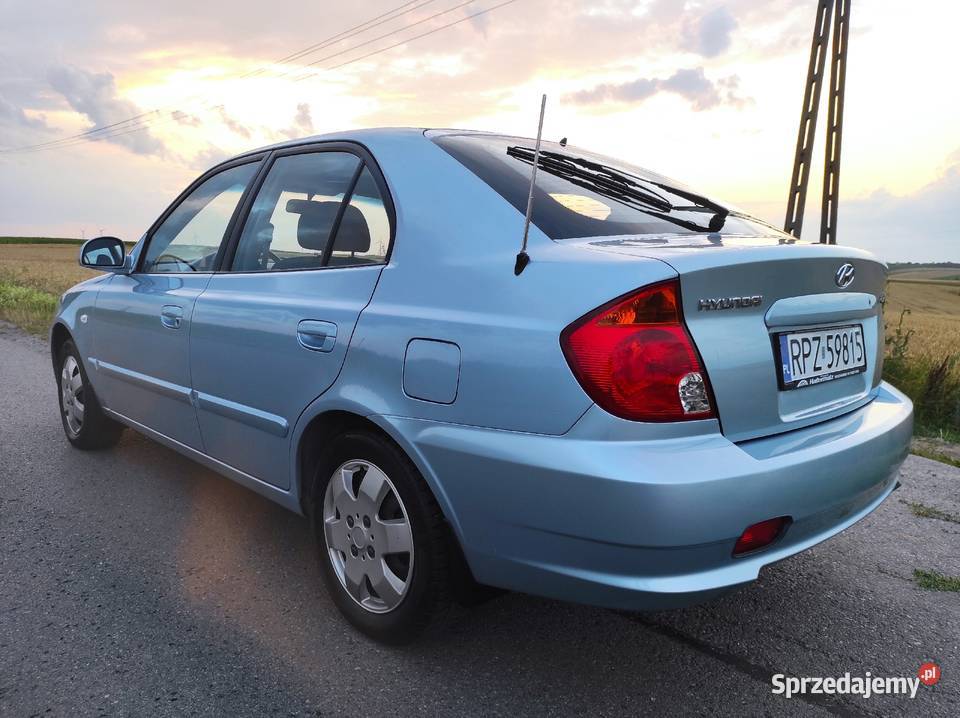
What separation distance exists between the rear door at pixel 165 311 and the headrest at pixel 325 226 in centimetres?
55

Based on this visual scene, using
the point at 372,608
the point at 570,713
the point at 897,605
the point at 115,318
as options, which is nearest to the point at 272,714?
the point at 372,608

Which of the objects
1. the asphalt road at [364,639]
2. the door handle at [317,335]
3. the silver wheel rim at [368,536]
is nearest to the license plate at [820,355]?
the asphalt road at [364,639]

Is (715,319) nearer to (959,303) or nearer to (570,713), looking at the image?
(570,713)

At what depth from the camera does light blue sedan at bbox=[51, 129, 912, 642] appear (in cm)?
187

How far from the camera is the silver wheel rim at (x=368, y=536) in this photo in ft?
7.81

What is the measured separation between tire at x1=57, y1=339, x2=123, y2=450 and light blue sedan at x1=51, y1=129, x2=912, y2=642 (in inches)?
66.1

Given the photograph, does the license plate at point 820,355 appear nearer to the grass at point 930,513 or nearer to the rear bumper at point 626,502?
the rear bumper at point 626,502

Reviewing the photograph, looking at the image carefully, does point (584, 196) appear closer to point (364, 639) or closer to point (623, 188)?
point (623, 188)

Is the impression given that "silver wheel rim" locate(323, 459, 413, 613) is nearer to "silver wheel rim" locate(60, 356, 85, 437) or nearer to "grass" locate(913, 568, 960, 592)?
"grass" locate(913, 568, 960, 592)

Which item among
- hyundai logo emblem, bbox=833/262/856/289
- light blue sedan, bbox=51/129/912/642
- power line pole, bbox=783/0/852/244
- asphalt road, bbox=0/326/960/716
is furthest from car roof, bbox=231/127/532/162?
power line pole, bbox=783/0/852/244

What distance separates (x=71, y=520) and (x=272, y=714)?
78.0 inches

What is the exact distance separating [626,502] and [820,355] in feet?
2.79

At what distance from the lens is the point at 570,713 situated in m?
2.15

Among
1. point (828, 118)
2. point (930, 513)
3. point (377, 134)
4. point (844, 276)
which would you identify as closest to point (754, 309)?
point (844, 276)
